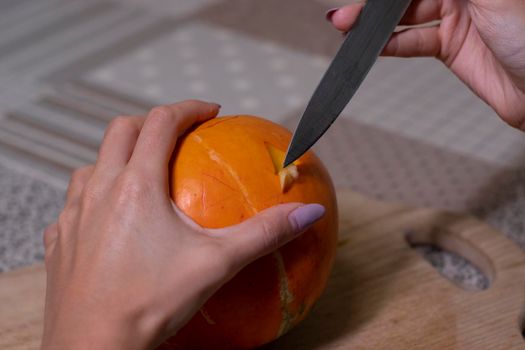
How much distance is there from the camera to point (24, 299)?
119 cm

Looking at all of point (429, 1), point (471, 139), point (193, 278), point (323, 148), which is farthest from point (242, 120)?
point (471, 139)


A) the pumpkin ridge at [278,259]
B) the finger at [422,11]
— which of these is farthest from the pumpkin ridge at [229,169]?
the finger at [422,11]

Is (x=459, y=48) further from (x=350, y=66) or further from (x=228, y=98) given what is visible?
(x=228, y=98)

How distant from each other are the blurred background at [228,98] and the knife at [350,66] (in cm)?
48

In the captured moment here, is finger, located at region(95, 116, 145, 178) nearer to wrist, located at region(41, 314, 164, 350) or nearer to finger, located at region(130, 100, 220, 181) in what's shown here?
finger, located at region(130, 100, 220, 181)

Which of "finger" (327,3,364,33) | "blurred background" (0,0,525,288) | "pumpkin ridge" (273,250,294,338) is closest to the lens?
"pumpkin ridge" (273,250,294,338)

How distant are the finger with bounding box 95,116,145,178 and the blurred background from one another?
1.47 ft

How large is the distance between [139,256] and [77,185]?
255 mm

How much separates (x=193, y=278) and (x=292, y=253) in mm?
155

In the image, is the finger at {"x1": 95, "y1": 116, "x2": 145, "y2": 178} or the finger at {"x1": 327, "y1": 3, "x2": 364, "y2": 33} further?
the finger at {"x1": 327, "y1": 3, "x2": 364, "y2": 33}

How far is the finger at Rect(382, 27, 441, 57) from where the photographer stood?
125 centimetres

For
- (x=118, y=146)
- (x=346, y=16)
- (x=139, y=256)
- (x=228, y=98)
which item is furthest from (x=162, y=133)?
(x=228, y=98)

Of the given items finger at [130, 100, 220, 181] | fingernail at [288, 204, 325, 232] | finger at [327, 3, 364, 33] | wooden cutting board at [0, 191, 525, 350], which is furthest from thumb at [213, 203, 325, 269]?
finger at [327, 3, 364, 33]

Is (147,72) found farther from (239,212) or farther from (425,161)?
(239,212)
